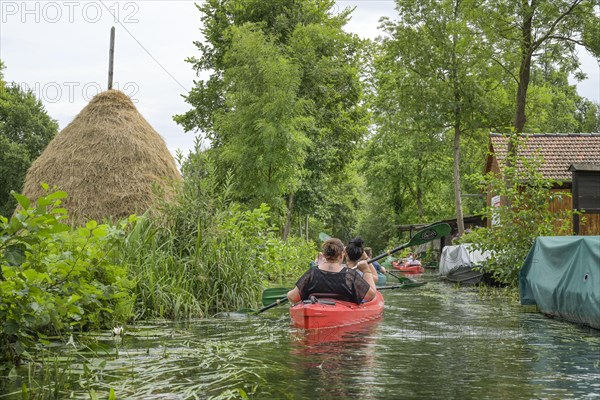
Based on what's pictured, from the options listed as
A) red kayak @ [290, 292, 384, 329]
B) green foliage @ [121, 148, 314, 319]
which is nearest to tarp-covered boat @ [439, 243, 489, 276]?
green foliage @ [121, 148, 314, 319]

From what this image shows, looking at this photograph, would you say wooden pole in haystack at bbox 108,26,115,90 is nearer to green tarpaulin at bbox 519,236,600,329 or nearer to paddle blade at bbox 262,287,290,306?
paddle blade at bbox 262,287,290,306

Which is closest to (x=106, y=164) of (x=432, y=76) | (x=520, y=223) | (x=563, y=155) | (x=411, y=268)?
(x=520, y=223)

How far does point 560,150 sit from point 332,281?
25035mm

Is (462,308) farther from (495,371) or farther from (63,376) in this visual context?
(63,376)

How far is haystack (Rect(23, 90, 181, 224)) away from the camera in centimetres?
1429

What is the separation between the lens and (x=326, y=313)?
1059 centimetres

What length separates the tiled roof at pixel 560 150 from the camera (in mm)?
31969

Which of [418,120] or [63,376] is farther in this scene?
[418,120]

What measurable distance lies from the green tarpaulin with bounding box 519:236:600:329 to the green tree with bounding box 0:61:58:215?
39018 millimetres

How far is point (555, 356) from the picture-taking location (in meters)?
8.52

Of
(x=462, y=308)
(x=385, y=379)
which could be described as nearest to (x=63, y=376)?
(x=385, y=379)

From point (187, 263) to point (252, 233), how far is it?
8.33ft

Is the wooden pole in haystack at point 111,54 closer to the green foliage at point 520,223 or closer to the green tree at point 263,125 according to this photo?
the green tree at point 263,125

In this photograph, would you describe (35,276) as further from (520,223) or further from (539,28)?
(539,28)
